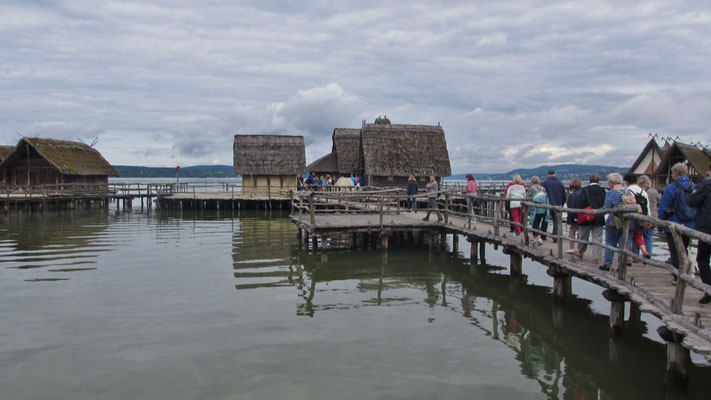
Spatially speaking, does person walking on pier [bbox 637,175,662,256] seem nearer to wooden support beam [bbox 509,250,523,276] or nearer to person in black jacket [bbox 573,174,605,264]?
person in black jacket [bbox 573,174,605,264]

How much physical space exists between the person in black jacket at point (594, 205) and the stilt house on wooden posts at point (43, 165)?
41.6 metres

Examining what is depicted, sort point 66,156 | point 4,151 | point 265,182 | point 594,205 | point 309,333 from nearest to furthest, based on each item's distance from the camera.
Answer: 1. point 309,333
2. point 594,205
3. point 265,182
4. point 66,156
5. point 4,151

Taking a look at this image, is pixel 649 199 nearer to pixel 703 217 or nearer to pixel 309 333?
pixel 703 217

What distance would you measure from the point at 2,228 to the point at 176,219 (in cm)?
884

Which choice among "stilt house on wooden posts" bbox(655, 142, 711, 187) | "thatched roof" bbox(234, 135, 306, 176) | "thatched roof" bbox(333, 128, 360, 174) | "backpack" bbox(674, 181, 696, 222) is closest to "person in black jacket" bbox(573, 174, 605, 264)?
"backpack" bbox(674, 181, 696, 222)

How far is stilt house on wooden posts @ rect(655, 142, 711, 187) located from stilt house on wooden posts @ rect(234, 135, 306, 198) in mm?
25877

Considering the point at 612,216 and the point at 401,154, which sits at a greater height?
the point at 401,154

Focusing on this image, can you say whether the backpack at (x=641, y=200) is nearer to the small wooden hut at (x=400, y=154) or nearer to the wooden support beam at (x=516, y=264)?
the wooden support beam at (x=516, y=264)

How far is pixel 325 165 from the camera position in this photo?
42.5 metres

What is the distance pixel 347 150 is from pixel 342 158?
0.83 metres

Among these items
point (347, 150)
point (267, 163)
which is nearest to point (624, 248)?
point (347, 150)

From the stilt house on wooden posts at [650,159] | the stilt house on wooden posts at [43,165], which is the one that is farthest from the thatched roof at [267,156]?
the stilt house on wooden posts at [650,159]

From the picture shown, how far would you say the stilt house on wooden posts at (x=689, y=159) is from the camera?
33.9m

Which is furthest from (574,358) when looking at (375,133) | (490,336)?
(375,133)
